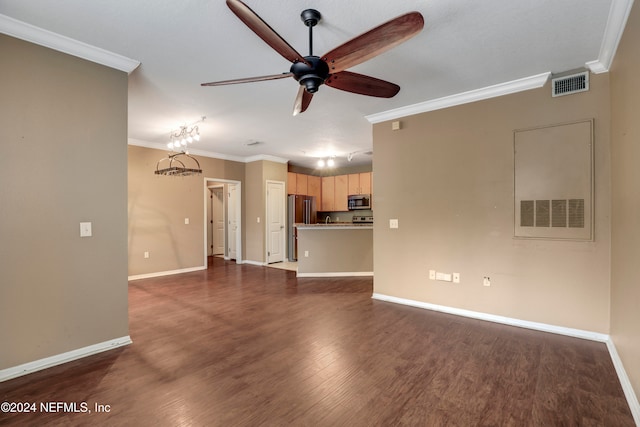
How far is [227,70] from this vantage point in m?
2.85

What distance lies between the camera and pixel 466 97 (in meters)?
3.45

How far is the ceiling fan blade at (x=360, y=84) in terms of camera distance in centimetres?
208

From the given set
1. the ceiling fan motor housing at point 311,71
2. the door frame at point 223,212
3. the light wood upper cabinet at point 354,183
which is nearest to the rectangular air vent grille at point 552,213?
the ceiling fan motor housing at point 311,71

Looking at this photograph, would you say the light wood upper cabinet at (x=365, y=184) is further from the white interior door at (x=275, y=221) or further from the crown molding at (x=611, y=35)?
the crown molding at (x=611, y=35)

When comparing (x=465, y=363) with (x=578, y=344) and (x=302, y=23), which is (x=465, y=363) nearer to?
(x=578, y=344)

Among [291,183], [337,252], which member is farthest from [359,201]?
[337,252]

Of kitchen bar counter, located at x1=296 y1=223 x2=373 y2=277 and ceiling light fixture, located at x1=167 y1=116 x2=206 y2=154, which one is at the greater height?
ceiling light fixture, located at x1=167 y1=116 x2=206 y2=154

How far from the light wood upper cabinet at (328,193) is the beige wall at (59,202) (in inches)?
242

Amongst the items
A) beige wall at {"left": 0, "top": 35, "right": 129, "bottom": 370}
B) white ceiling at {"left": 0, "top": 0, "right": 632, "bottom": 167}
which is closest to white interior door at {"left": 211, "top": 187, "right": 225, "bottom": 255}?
white ceiling at {"left": 0, "top": 0, "right": 632, "bottom": 167}

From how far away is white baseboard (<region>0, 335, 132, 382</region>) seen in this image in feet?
7.13

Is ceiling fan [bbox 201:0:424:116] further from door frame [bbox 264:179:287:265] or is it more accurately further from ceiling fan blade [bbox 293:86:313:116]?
door frame [bbox 264:179:287:265]

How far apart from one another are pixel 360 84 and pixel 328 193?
252 inches

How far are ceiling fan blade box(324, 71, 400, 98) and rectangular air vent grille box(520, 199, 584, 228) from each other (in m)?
2.01

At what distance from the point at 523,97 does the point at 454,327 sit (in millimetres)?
2570
